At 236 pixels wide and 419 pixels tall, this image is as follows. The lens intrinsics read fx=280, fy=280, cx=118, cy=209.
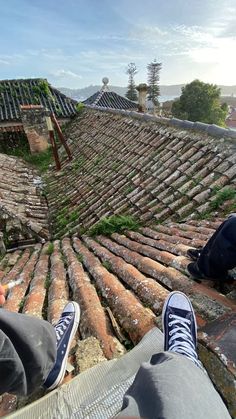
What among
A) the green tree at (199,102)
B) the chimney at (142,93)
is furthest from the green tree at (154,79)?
the chimney at (142,93)

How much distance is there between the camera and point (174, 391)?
115cm

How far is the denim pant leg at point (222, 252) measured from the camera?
1.95 metres

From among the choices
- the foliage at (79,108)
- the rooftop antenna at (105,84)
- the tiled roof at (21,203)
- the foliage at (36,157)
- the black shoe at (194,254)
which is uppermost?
the rooftop antenna at (105,84)

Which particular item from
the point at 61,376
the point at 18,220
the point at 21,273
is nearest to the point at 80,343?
the point at 61,376

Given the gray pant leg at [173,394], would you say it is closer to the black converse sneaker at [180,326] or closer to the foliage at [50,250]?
the black converse sneaker at [180,326]

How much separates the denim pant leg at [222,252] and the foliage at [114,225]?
180 centimetres

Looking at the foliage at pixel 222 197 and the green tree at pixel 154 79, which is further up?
the green tree at pixel 154 79

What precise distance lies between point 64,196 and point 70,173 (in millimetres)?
1234

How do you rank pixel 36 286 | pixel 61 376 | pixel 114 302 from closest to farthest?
pixel 61 376
pixel 114 302
pixel 36 286

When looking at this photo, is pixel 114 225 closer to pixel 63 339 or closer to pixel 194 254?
pixel 194 254

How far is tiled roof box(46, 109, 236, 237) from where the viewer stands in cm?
366

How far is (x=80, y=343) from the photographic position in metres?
1.82

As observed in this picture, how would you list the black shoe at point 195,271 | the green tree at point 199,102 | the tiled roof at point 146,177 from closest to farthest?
1. the black shoe at point 195,271
2. the tiled roof at point 146,177
3. the green tree at point 199,102

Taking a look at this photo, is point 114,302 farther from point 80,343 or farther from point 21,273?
point 21,273
